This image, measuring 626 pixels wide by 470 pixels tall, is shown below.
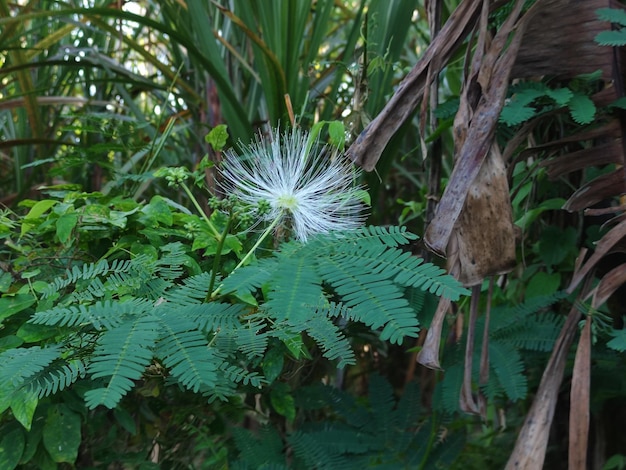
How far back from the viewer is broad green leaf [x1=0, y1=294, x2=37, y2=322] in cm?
93

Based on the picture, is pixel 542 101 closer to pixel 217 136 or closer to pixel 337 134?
pixel 337 134

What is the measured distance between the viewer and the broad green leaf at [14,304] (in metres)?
0.93

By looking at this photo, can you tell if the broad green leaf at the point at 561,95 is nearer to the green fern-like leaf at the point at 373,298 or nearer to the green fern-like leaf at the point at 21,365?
the green fern-like leaf at the point at 373,298

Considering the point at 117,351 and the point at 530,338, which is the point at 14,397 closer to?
the point at 117,351

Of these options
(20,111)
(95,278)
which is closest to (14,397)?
(95,278)

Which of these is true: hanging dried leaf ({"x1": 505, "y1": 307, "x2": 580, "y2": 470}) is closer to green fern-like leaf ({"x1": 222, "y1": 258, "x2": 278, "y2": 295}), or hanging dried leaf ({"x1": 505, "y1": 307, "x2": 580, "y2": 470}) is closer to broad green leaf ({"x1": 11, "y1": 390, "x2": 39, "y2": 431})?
green fern-like leaf ({"x1": 222, "y1": 258, "x2": 278, "y2": 295})

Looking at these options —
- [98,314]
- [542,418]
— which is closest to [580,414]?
[542,418]

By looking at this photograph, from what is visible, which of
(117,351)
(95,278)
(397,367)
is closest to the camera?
(117,351)

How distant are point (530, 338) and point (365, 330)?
34cm

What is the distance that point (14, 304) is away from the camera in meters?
0.94

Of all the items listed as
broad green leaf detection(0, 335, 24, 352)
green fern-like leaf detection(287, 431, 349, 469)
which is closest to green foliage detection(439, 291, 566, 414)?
green fern-like leaf detection(287, 431, 349, 469)

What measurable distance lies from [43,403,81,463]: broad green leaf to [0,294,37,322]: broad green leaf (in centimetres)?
18

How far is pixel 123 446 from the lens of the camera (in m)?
1.33

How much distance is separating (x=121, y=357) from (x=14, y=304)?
318mm
